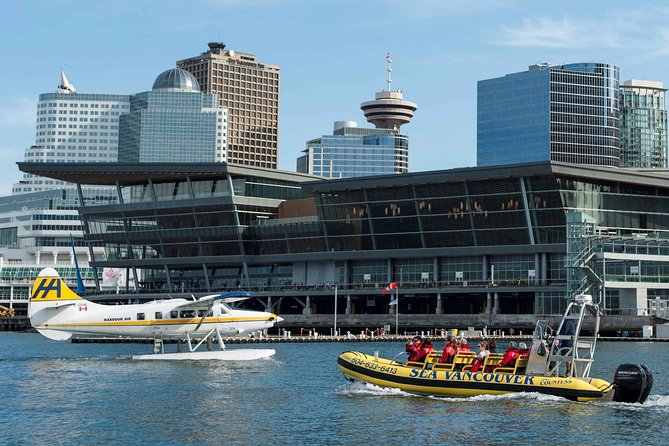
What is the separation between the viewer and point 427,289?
136000mm

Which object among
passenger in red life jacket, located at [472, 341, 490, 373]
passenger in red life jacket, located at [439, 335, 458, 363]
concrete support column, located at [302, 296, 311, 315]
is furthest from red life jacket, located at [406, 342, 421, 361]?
concrete support column, located at [302, 296, 311, 315]

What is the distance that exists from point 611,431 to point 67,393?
27.6m

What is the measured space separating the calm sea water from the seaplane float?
0.50 meters

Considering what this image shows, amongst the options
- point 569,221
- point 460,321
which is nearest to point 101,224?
point 460,321

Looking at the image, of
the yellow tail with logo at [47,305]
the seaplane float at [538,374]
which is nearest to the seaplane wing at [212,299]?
the yellow tail with logo at [47,305]

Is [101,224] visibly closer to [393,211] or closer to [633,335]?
[393,211]

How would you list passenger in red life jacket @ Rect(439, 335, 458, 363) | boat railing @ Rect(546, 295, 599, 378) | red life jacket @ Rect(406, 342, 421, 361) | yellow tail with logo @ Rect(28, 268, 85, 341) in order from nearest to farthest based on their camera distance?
boat railing @ Rect(546, 295, 599, 378) < passenger in red life jacket @ Rect(439, 335, 458, 363) < red life jacket @ Rect(406, 342, 421, 361) < yellow tail with logo @ Rect(28, 268, 85, 341)

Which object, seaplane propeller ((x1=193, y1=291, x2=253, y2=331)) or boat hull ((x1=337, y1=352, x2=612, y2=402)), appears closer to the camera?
boat hull ((x1=337, y1=352, x2=612, y2=402))

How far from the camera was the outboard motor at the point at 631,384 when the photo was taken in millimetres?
48062

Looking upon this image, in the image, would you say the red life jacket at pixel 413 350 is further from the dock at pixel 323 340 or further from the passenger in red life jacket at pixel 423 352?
the dock at pixel 323 340

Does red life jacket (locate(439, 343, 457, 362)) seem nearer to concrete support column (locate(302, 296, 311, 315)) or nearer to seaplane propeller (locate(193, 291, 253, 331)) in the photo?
seaplane propeller (locate(193, 291, 253, 331))

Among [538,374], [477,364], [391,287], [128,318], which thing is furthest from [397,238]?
[538,374]

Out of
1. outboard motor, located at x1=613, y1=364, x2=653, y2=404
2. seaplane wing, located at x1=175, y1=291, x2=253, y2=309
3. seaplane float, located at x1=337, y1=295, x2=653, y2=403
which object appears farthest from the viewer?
seaplane wing, located at x1=175, y1=291, x2=253, y2=309

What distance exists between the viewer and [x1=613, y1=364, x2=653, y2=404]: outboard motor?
4806 cm
